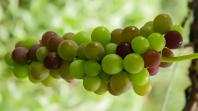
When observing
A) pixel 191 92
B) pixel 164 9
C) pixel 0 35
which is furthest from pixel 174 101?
pixel 0 35

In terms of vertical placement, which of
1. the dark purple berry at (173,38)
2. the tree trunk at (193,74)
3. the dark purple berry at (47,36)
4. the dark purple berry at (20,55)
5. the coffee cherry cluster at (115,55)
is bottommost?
the tree trunk at (193,74)

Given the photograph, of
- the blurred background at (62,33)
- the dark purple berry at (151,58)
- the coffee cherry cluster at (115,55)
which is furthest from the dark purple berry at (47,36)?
the blurred background at (62,33)

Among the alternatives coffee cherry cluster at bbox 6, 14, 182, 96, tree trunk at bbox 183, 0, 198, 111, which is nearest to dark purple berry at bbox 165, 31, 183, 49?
coffee cherry cluster at bbox 6, 14, 182, 96

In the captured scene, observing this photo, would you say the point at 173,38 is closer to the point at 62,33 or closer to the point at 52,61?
the point at 52,61

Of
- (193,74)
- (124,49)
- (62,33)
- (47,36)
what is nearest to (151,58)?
(124,49)

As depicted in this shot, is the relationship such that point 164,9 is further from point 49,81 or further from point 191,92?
point 49,81

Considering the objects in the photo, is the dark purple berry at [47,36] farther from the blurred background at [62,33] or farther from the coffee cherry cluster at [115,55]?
the blurred background at [62,33]
